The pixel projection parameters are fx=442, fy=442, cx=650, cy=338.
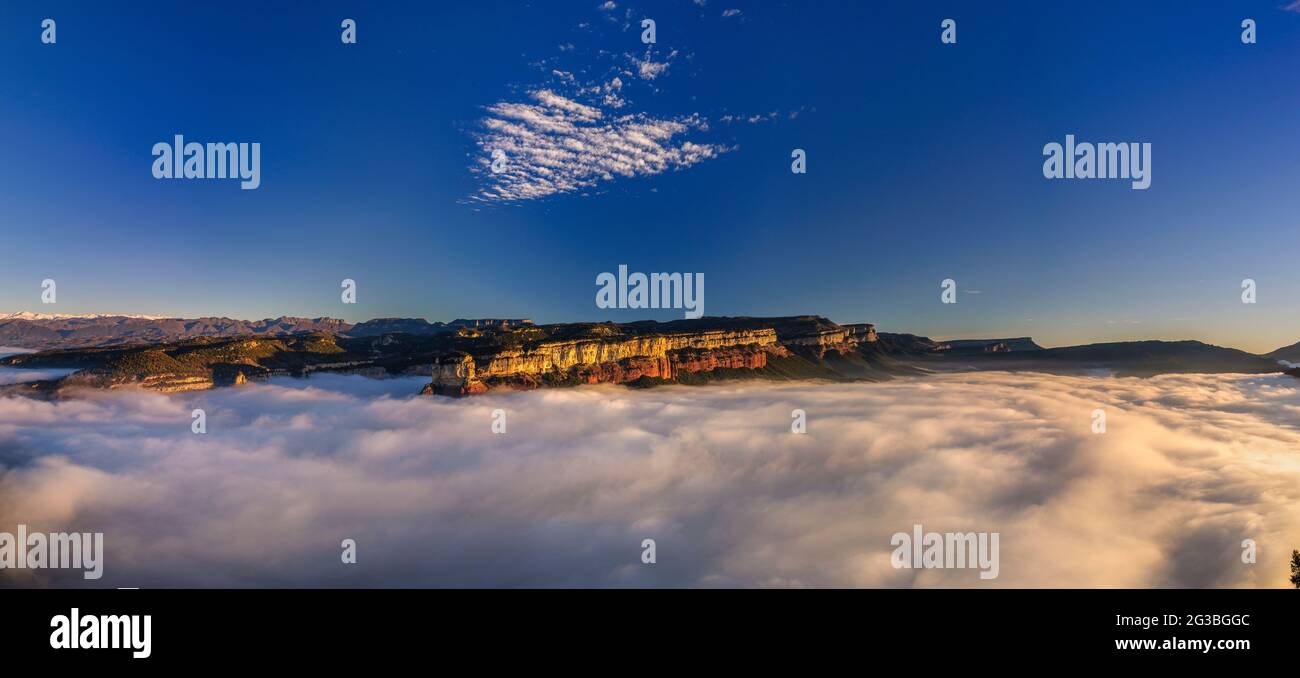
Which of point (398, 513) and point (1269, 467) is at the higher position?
point (1269, 467)

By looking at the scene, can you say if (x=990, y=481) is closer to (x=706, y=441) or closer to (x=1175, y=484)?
(x=1175, y=484)

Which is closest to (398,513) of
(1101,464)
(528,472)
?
(528,472)

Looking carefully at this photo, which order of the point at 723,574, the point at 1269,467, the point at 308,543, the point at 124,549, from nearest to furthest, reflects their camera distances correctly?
the point at 723,574, the point at 124,549, the point at 308,543, the point at 1269,467

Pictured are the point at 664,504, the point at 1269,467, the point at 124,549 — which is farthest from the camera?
the point at 664,504

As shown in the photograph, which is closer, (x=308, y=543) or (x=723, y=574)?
(x=723, y=574)

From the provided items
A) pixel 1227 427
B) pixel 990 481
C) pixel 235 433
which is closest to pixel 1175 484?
pixel 990 481

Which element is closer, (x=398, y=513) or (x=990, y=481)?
(x=398, y=513)

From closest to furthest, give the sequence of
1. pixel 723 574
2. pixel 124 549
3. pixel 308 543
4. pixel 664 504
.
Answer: pixel 723 574, pixel 124 549, pixel 308 543, pixel 664 504

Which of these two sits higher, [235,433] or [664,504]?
[235,433]

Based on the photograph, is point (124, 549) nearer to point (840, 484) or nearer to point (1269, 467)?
point (840, 484)
